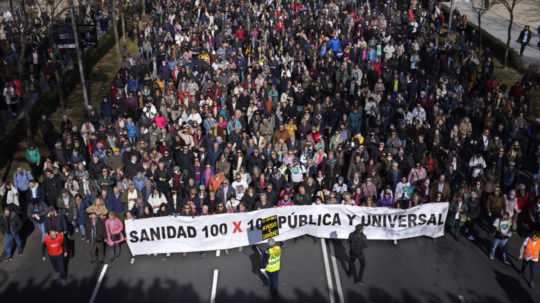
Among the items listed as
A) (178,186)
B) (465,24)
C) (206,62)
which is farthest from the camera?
(465,24)

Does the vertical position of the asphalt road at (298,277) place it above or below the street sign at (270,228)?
below

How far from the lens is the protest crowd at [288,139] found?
14.7 metres

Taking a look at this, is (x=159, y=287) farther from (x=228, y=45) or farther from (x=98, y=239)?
(x=228, y=45)

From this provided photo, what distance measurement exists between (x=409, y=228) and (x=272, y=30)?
17222mm

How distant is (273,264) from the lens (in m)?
12.1

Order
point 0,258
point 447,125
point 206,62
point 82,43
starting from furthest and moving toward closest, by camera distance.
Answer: point 82,43 → point 206,62 → point 447,125 → point 0,258

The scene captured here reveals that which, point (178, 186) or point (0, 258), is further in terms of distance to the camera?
point (178, 186)

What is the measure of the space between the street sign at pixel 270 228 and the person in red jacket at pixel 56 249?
4627 mm

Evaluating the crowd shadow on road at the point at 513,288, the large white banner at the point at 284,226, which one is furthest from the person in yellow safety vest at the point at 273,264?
the crowd shadow on road at the point at 513,288

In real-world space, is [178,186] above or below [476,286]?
above

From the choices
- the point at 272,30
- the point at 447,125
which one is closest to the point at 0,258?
the point at 447,125

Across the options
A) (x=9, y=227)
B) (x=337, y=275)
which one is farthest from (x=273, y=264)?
(x=9, y=227)

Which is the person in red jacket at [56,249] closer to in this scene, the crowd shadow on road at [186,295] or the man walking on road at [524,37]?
the crowd shadow on road at [186,295]

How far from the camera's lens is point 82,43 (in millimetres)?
27828
